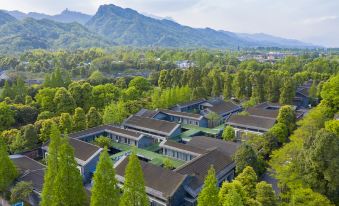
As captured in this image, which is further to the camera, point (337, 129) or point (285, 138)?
point (285, 138)

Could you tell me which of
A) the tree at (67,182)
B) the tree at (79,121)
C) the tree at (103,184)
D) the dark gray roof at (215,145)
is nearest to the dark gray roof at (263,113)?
the dark gray roof at (215,145)

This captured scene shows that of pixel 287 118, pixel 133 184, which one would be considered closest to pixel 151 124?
pixel 287 118

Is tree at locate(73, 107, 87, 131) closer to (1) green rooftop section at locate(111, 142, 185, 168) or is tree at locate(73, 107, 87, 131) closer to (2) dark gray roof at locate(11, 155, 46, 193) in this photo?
(1) green rooftop section at locate(111, 142, 185, 168)

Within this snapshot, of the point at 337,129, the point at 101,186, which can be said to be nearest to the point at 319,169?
the point at 337,129

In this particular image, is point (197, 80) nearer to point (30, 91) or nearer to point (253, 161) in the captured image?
point (30, 91)

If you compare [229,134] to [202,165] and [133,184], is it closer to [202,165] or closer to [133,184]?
[202,165]
